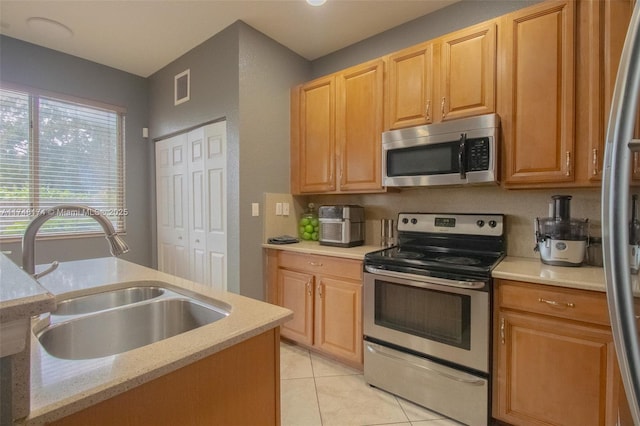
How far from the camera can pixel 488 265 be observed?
1.73 m

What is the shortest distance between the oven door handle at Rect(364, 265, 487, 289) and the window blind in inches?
111

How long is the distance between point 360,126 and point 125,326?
2.01m

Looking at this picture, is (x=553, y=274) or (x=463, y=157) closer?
(x=553, y=274)

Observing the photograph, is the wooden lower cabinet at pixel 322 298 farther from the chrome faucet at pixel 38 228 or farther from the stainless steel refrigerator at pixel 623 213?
the stainless steel refrigerator at pixel 623 213

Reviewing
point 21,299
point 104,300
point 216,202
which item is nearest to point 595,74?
point 21,299

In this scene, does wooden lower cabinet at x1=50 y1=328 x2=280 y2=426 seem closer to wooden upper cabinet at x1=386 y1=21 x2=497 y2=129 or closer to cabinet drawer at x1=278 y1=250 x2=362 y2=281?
cabinet drawer at x1=278 y1=250 x2=362 y2=281

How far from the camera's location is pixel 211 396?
0.79 meters

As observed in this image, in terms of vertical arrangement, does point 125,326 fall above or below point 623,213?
below

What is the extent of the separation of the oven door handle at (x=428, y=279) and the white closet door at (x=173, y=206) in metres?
2.07

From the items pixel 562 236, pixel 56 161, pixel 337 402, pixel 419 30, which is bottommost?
pixel 337 402

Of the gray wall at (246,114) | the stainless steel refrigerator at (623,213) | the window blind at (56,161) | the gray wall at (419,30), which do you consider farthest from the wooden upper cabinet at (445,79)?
the window blind at (56,161)

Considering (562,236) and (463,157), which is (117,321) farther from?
(562,236)

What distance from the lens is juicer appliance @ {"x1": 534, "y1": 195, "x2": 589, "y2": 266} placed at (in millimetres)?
1662

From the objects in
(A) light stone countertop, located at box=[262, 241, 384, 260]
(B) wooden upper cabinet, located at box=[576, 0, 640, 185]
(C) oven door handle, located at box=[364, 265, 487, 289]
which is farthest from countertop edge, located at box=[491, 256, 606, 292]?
(A) light stone countertop, located at box=[262, 241, 384, 260]
